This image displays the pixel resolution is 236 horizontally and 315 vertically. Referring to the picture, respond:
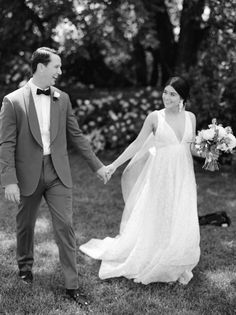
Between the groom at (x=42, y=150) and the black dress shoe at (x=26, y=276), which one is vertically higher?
the groom at (x=42, y=150)

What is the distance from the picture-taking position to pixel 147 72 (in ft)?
41.5

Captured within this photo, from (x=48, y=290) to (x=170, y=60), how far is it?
858 cm

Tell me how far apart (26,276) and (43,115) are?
148 centimetres

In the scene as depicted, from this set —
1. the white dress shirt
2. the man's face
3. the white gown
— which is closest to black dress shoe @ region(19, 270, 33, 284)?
the white gown

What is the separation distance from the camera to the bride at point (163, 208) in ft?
14.4

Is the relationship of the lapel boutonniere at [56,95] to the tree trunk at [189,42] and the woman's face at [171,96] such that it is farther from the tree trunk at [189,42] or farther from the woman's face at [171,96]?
the tree trunk at [189,42]

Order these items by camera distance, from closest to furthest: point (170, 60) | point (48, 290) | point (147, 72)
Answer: point (48, 290) < point (170, 60) < point (147, 72)

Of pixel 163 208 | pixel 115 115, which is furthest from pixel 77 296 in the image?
pixel 115 115

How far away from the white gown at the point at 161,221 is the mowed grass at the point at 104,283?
0.15 metres

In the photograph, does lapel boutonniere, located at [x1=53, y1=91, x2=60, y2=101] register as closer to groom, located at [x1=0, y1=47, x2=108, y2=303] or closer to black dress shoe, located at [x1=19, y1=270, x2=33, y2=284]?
groom, located at [x1=0, y1=47, x2=108, y2=303]

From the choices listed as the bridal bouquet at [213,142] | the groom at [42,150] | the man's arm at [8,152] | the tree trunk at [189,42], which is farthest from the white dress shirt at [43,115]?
the tree trunk at [189,42]

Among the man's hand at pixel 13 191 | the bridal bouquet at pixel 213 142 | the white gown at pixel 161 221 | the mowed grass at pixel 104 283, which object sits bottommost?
the mowed grass at pixel 104 283

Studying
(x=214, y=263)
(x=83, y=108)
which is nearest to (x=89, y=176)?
(x=83, y=108)

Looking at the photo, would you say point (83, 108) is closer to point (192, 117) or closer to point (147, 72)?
point (147, 72)
